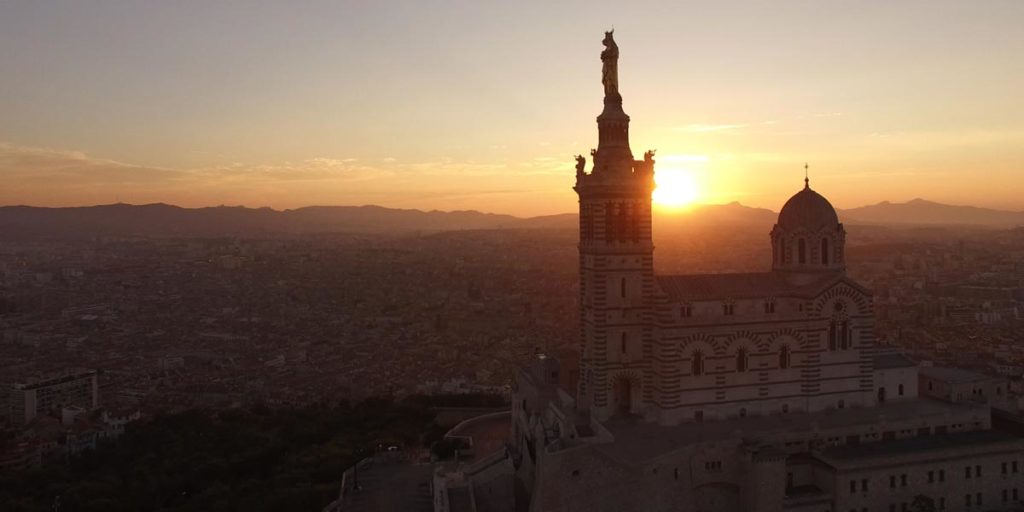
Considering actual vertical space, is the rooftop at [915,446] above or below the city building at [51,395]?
above

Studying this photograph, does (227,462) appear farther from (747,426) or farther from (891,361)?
(891,361)

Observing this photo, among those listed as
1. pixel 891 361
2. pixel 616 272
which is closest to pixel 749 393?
pixel 616 272

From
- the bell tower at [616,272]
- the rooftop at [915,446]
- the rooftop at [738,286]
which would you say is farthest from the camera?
the rooftop at [738,286]

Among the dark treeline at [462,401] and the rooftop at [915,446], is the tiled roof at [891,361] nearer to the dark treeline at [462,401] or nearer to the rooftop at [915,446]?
the rooftop at [915,446]

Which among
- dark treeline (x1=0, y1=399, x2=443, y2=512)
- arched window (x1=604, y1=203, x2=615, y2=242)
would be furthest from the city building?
arched window (x1=604, y1=203, x2=615, y2=242)

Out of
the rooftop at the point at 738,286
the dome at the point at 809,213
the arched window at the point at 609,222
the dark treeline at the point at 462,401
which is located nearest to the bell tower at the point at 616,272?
the arched window at the point at 609,222

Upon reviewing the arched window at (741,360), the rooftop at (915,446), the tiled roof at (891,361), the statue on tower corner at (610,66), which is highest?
the statue on tower corner at (610,66)

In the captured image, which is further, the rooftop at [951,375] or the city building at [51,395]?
the city building at [51,395]
